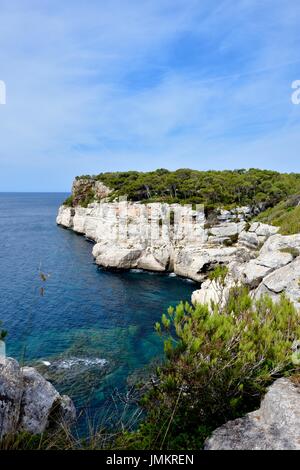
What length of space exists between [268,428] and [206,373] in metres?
1.95

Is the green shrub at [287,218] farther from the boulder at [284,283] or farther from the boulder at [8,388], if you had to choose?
the boulder at [8,388]

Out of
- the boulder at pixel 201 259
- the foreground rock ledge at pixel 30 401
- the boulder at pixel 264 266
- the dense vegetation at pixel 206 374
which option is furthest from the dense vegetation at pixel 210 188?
the dense vegetation at pixel 206 374

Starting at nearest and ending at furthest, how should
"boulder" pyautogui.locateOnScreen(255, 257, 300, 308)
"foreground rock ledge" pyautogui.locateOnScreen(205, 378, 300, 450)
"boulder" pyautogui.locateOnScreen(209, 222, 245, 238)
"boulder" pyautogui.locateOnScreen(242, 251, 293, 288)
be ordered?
"foreground rock ledge" pyautogui.locateOnScreen(205, 378, 300, 450), "boulder" pyautogui.locateOnScreen(255, 257, 300, 308), "boulder" pyautogui.locateOnScreen(242, 251, 293, 288), "boulder" pyautogui.locateOnScreen(209, 222, 245, 238)

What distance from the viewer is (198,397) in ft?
27.5

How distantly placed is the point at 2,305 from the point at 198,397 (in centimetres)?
2733

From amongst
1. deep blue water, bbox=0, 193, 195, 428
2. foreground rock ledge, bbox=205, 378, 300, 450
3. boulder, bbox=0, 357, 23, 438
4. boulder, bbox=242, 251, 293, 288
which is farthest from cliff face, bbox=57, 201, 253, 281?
boulder, bbox=0, 357, 23, 438

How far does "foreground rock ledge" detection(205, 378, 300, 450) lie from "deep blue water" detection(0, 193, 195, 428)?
419cm

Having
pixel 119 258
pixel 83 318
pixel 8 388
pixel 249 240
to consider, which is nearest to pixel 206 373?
pixel 8 388

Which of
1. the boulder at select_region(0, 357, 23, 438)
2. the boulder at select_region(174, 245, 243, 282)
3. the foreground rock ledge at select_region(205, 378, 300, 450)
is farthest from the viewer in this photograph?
the boulder at select_region(174, 245, 243, 282)

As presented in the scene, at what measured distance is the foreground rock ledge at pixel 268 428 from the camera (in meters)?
7.43

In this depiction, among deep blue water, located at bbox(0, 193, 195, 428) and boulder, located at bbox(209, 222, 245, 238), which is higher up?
boulder, located at bbox(209, 222, 245, 238)

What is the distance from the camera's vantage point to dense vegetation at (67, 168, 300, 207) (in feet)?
194

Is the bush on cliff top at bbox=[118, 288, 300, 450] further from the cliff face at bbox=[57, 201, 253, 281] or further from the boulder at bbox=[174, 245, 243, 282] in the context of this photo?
the boulder at bbox=[174, 245, 243, 282]

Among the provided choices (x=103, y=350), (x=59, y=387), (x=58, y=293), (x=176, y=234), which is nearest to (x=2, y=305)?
(x=58, y=293)
